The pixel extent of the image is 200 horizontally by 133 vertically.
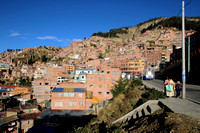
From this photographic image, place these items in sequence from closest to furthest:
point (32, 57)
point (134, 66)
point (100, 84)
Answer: point (100, 84)
point (134, 66)
point (32, 57)

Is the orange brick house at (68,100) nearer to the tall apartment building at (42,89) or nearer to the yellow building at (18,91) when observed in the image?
the tall apartment building at (42,89)

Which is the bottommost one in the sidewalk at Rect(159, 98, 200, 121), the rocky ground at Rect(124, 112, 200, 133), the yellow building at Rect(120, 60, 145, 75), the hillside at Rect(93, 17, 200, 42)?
the sidewalk at Rect(159, 98, 200, 121)

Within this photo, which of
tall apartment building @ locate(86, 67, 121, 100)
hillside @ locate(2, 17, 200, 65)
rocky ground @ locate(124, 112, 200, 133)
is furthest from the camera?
hillside @ locate(2, 17, 200, 65)

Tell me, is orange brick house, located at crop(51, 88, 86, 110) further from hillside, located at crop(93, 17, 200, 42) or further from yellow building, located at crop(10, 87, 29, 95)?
hillside, located at crop(93, 17, 200, 42)

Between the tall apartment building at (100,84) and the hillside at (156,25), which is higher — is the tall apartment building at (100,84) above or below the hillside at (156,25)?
below

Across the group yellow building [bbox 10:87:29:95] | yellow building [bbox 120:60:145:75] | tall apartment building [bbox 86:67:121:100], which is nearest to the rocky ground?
tall apartment building [bbox 86:67:121:100]

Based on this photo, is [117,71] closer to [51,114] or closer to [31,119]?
[51,114]

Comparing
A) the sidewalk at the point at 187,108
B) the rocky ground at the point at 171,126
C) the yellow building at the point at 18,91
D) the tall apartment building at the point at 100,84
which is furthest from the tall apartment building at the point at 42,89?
the rocky ground at the point at 171,126

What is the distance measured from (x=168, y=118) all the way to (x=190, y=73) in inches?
753

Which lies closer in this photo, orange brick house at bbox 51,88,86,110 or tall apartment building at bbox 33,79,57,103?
orange brick house at bbox 51,88,86,110

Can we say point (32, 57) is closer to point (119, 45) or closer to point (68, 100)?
point (119, 45)

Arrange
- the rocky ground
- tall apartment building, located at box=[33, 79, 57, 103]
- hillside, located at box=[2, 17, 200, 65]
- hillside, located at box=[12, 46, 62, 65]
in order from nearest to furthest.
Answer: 1. the rocky ground
2. tall apartment building, located at box=[33, 79, 57, 103]
3. hillside, located at box=[2, 17, 200, 65]
4. hillside, located at box=[12, 46, 62, 65]

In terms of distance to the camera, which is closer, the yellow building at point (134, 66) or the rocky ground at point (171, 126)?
the rocky ground at point (171, 126)

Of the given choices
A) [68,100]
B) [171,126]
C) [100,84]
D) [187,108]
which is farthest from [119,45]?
[171,126]
